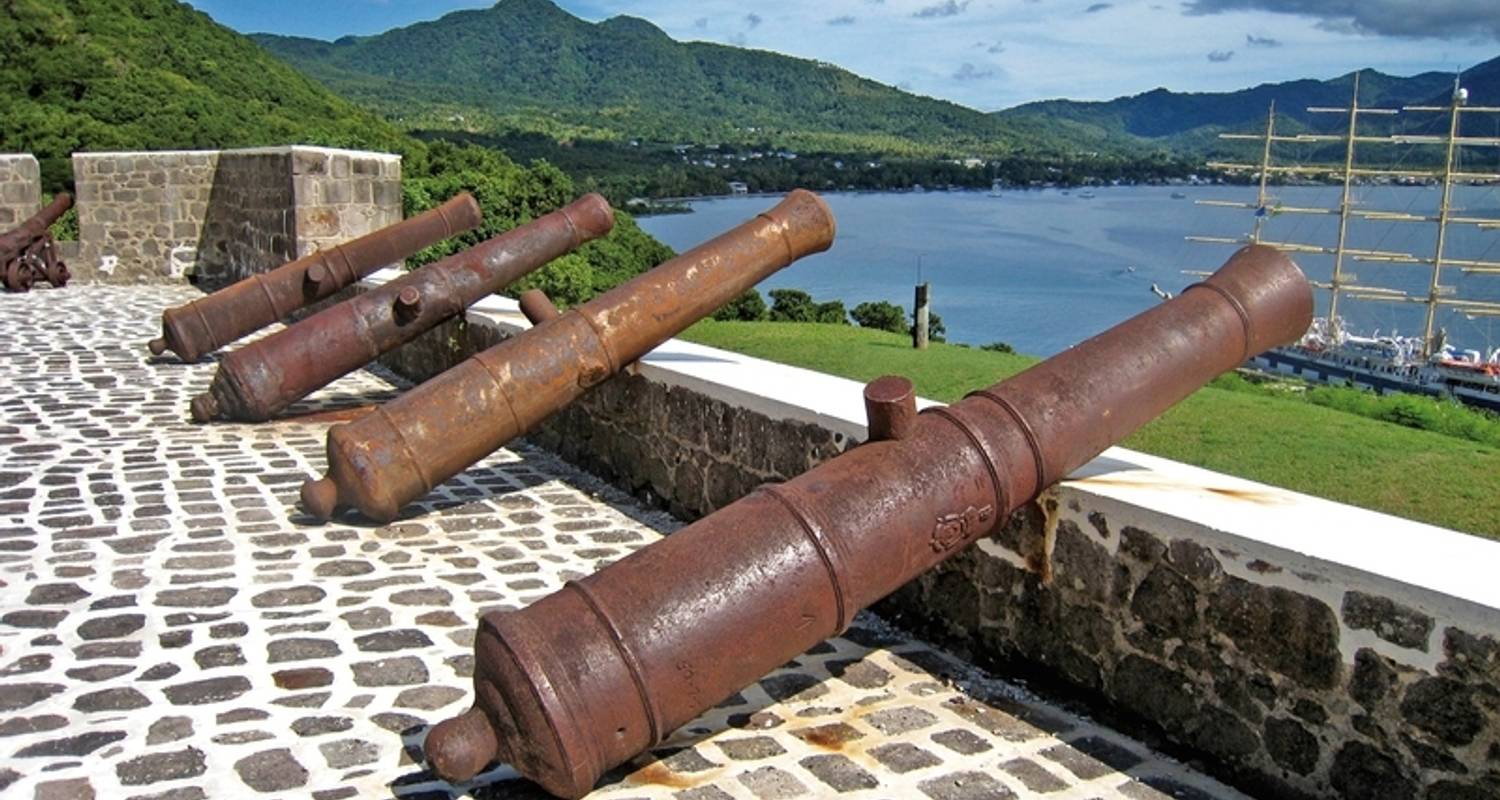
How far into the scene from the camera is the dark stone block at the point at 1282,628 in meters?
2.93

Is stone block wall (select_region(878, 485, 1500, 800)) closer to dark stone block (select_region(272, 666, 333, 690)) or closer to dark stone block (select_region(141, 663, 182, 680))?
dark stone block (select_region(272, 666, 333, 690))

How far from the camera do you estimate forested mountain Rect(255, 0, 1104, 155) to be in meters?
151

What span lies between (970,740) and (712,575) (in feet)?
3.26

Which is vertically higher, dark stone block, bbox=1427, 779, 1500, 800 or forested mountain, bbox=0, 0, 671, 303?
forested mountain, bbox=0, 0, 671, 303

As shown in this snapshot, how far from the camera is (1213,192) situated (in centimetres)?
18388

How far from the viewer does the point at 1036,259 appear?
8556cm

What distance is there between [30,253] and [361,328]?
8386 millimetres

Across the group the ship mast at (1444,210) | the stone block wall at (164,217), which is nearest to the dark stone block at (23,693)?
the stone block wall at (164,217)

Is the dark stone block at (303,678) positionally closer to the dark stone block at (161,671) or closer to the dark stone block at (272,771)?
the dark stone block at (161,671)

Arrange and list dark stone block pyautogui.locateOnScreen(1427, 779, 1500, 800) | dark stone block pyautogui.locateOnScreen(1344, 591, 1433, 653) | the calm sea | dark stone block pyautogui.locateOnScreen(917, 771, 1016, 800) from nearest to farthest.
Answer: dark stone block pyautogui.locateOnScreen(1427, 779, 1500, 800), dark stone block pyautogui.locateOnScreen(1344, 591, 1433, 653), dark stone block pyautogui.locateOnScreen(917, 771, 1016, 800), the calm sea

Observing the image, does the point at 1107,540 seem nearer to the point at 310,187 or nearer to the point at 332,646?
the point at 332,646

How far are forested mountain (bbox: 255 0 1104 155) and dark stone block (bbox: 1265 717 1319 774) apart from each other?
137 metres

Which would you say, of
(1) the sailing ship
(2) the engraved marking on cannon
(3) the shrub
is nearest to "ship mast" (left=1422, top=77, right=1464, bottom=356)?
(1) the sailing ship

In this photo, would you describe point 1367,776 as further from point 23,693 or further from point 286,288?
point 286,288
